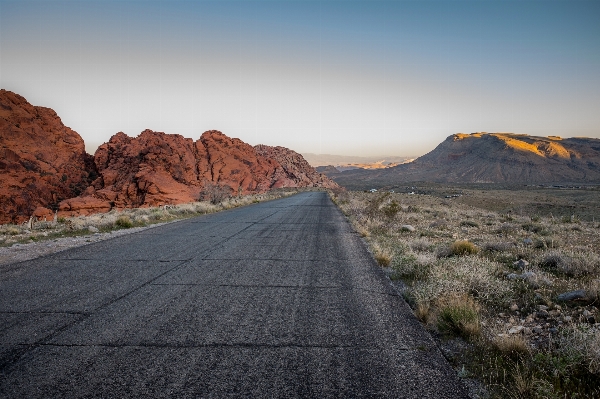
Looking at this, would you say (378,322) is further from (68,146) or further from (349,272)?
(68,146)

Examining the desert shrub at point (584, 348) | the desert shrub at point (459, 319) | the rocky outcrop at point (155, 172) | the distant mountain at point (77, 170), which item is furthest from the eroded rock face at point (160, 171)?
the desert shrub at point (584, 348)

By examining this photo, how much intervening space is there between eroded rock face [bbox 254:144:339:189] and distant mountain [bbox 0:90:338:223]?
4517 centimetres

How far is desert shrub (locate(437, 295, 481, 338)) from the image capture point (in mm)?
4250

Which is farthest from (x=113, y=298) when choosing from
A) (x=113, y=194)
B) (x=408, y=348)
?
(x=113, y=194)

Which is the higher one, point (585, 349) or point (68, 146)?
point (68, 146)

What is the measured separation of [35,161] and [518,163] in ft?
544

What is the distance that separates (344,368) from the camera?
10.9ft

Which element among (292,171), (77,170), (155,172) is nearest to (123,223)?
(155,172)

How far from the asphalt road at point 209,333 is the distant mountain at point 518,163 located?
422ft

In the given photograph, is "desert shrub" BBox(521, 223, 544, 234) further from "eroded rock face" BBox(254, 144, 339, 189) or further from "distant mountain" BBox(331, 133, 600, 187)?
"distant mountain" BBox(331, 133, 600, 187)

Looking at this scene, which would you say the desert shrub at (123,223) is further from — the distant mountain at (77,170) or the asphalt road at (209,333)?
the distant mountain at (77,170)

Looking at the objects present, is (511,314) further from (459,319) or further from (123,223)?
(123,223)

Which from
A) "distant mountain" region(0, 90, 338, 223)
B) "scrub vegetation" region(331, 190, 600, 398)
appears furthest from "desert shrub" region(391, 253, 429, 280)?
"distant mountain" region(0, 90, 338, 223)

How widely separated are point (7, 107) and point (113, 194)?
19311 millimetres
